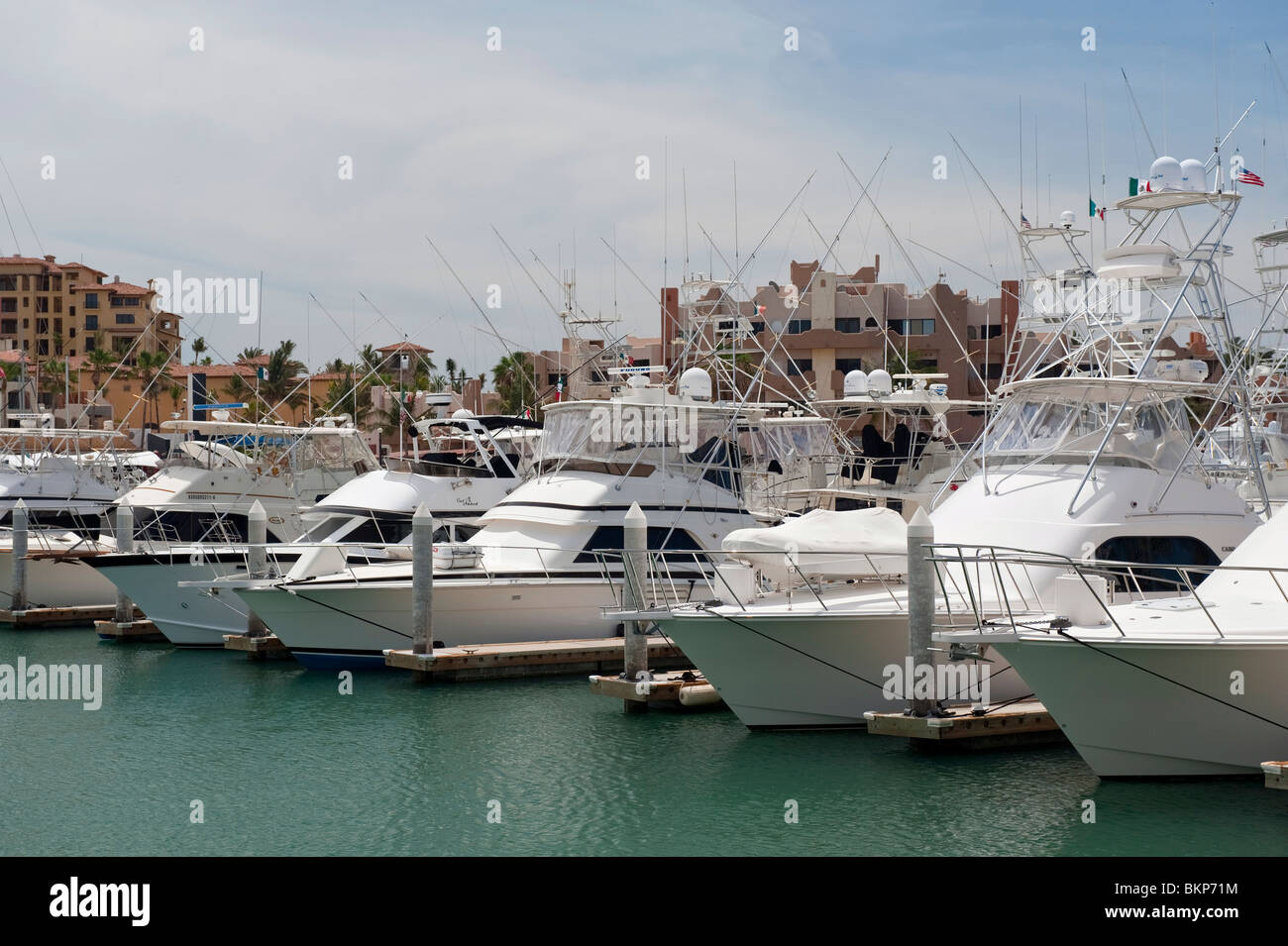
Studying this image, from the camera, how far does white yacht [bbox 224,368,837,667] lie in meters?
23.6

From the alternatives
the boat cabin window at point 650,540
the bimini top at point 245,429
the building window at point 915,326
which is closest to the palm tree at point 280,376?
the building window at point 915,326

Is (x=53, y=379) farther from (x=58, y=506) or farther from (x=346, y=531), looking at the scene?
(x=346, y=531)

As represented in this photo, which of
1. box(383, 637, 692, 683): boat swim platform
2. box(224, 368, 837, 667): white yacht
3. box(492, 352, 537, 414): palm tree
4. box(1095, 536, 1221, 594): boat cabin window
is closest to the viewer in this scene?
box(1095, 536, 1221, 594): boat cabin window

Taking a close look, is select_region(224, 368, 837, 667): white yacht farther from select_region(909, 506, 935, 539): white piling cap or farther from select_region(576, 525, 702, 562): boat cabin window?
select_region(909, 506, 935, 539): white piling cap

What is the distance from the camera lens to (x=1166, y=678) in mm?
14297

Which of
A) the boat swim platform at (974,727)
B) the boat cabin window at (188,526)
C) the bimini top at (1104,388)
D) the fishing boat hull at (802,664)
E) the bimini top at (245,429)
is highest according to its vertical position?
the bimini top at (1104,388)

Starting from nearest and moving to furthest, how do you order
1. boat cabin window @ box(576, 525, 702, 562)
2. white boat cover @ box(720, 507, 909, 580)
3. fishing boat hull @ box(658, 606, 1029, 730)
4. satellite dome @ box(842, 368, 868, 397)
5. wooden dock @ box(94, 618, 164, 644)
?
fishing boat hull @ box(658, 606, 1029, 730), white boat cover @ box(720, 507, 909, 580), boat cabin window @ box(576, 525, 702, 562), wooden dock @ box(94, 618, 164, 644), satellite dome @ box(842, 368, 868, 397)

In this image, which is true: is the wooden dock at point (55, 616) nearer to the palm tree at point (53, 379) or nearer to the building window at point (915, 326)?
the building window at point (915, 326)

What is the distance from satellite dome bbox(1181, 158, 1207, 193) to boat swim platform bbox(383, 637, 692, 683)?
10.6 meters

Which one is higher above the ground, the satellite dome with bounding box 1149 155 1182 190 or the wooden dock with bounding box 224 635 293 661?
the satellite dome with bounding box 1149 155 1182 190

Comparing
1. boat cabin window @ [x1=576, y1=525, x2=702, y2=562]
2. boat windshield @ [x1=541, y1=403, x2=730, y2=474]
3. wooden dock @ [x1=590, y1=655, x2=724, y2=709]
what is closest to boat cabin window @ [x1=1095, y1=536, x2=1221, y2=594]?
wooden dock @ [x1=590, y1=655, x2=724, y2=709]

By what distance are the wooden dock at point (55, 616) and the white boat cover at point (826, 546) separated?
59.2 feet

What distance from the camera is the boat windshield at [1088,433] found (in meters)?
19.1

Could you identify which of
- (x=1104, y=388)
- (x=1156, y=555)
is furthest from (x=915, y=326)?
(x=1156, y=555)
